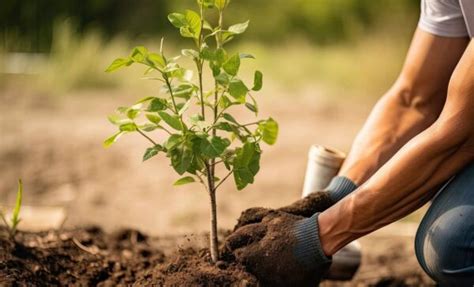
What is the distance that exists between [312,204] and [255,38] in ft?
24.7

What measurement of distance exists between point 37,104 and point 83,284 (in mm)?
4002

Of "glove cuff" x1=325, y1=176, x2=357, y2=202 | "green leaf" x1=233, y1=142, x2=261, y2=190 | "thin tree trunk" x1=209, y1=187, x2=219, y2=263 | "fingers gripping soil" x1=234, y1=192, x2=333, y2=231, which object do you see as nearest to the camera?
"green leaf" x1=233, y1=142, x2=261, y2=190

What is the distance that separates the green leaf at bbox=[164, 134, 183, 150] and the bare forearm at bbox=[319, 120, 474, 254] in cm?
47

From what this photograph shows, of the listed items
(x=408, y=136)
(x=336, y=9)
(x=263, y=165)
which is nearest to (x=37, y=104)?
(x=263, y=165)

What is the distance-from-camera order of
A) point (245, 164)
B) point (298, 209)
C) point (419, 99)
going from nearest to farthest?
point (245, 164) < point (298, 209) < point (419, 99)

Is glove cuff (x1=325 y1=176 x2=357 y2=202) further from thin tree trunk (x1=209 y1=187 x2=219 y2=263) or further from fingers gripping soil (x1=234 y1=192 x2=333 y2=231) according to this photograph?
thin tree trunk (x1=209 y1=187 x2=219 y2=263)

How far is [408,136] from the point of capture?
2.78 meters

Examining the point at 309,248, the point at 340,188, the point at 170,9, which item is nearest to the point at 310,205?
the point at 340,188

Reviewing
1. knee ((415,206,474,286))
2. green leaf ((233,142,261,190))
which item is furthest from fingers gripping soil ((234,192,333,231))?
knee ((415,206,474,286))

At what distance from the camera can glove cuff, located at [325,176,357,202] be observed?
8.33 feet

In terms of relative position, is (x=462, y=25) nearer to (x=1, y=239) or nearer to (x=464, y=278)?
(x=464, y=278)

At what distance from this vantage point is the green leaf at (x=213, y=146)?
2.04 meters

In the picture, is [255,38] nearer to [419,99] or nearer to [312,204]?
[419,99]

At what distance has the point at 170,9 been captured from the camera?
390 inches
